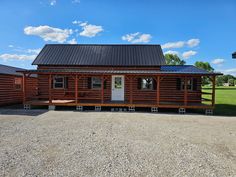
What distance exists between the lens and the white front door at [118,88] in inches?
587

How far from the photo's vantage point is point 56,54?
54.4 feet

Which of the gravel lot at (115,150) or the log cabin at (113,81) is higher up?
the log cabin at (113,81)

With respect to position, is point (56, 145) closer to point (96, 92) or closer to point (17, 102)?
point (96, 92)

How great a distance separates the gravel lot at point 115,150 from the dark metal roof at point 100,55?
26.9 ft

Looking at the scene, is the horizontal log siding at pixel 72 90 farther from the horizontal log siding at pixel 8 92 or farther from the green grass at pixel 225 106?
the green grass at pixel 225 106

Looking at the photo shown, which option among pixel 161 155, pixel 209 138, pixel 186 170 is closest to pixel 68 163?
pixel 161 155

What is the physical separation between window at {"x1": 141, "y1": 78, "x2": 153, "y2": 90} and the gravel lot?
6.64m

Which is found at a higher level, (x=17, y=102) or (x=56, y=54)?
(x=56, y=54)

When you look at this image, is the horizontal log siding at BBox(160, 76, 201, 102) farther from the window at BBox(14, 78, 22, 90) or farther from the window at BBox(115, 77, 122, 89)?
the window at BBox(14, 78, 22, 90)

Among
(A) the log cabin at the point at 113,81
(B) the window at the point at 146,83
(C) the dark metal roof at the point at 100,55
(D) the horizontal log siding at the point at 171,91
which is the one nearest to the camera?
(A) the log cabin at the point at 113,81

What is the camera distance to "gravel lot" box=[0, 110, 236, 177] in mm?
4160

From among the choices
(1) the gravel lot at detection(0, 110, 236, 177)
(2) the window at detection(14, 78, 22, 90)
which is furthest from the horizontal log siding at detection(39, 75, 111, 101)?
(1) the gravel lot at detection(0, 110, 236, 177)

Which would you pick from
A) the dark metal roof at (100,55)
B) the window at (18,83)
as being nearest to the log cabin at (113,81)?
the dark metal roof at (100,55)

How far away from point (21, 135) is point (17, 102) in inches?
447
